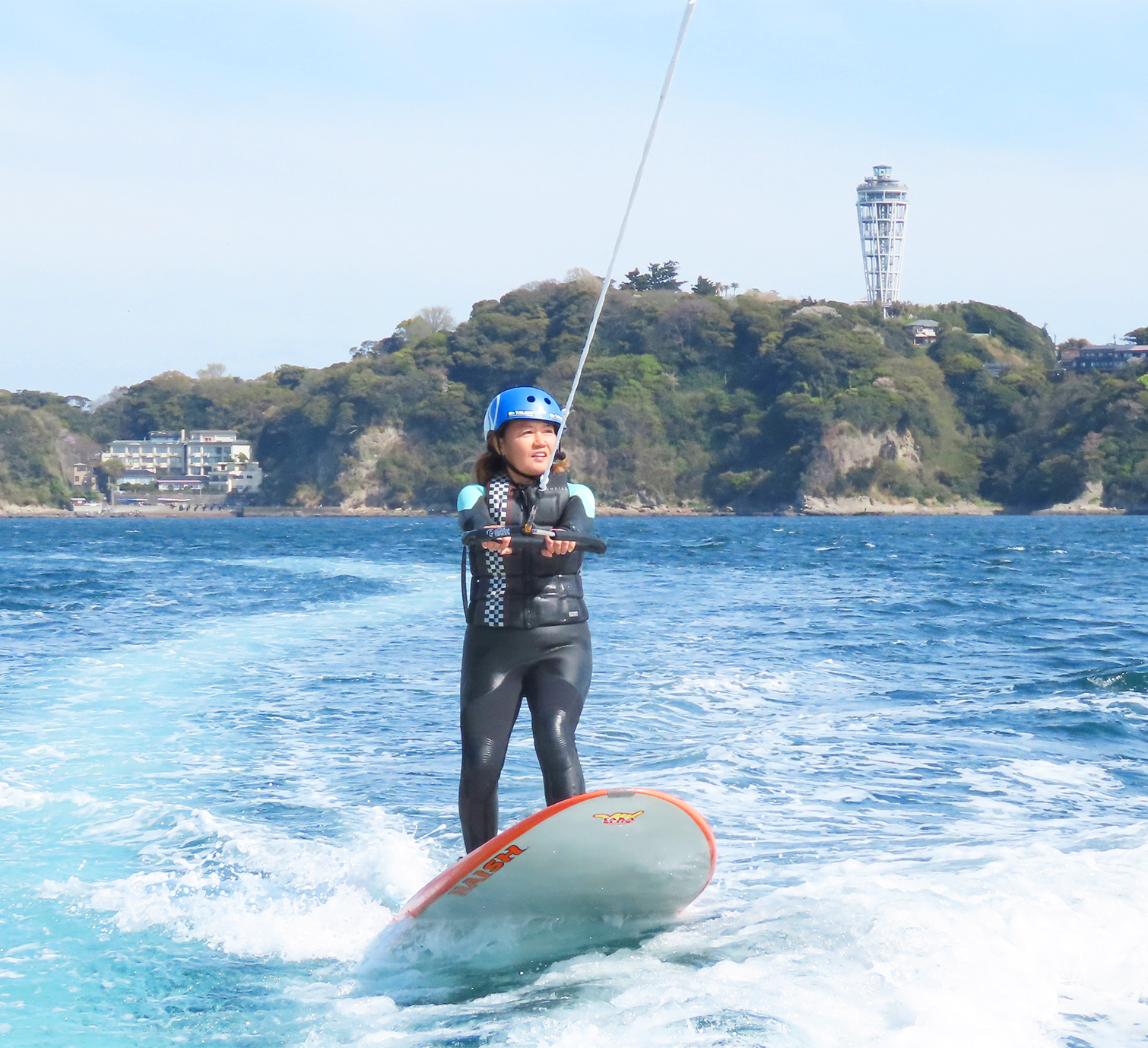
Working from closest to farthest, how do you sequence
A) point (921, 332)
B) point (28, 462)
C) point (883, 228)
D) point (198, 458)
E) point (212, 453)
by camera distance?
point (28, 462) → point (212, 453) → point (198, 458) → point (921, 332) → point (883, 228)

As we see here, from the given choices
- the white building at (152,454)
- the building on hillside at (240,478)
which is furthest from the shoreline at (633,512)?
the white building at (152,454)

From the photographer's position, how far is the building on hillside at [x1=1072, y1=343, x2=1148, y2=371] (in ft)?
442

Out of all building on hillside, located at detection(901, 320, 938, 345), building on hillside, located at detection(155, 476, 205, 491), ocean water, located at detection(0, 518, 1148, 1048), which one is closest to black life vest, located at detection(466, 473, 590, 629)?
ocean water, located at detection(0, 518, 1148, 1048)

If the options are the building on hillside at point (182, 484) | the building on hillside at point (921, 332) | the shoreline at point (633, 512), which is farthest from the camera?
the building on hillside at point (182, 484)

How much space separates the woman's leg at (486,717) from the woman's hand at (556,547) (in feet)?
1.23

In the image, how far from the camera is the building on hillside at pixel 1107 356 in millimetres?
134625

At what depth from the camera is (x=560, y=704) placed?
475 centimetres

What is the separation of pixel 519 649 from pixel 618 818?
784 mm

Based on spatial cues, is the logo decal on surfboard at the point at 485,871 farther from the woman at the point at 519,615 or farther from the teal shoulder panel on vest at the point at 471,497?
the teal shoulder panel on vest at the point at 471,497

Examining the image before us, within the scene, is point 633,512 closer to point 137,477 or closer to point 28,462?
point 137,477

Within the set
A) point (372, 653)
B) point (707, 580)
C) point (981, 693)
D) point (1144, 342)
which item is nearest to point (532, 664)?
point (981, 693)

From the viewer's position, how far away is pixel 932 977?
13.9 feet

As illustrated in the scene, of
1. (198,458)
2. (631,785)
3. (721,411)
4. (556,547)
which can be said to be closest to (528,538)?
(556,547)

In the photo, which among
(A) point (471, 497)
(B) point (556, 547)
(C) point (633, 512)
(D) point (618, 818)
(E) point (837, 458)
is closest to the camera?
(D) point (618, 818)
